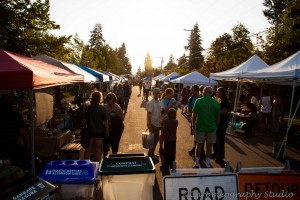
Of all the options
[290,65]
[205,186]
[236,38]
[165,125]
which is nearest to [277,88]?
[290,65]

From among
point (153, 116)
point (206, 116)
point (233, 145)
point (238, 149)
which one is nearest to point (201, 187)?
point (206, 116)

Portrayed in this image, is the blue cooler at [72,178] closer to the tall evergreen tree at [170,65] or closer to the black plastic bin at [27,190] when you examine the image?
the black plastic bin at [27,190]

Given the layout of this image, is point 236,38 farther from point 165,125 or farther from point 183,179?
point 183,179

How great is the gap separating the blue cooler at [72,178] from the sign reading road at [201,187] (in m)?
1.05

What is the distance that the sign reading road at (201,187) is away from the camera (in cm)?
345

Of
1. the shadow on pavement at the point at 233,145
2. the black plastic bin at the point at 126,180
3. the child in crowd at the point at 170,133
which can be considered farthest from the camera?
the shadow on pavement at the point at 233,145

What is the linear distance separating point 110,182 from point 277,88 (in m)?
19.2

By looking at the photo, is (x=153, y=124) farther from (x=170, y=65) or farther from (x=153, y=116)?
(x=170, y=65)

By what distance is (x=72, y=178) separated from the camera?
382 cm

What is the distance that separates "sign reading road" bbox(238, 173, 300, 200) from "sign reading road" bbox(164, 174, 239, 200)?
0.24 m

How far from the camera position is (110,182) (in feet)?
12.6

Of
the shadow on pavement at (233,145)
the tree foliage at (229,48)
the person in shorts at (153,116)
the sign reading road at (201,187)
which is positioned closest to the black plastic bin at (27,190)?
the sign reading road at (201,187)

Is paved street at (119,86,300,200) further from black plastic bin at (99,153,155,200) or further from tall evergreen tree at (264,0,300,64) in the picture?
tall evergreen tree at (264,0,300,64)

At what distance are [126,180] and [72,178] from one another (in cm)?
69
